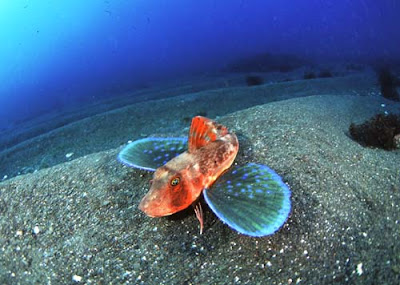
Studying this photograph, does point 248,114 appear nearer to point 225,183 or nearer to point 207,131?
point 207,131

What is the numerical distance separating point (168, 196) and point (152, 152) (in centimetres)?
98

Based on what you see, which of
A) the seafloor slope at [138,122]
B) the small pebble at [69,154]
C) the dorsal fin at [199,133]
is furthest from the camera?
the seafloor slope at [138,122]

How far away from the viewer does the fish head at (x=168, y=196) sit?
229 centimetres

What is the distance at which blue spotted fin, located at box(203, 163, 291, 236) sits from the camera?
2.04m

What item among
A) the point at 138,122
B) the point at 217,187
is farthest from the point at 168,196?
the point at 138,122

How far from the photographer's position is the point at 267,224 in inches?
80.5

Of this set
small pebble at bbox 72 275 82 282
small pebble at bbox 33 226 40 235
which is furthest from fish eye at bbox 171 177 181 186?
small pebble at bbox 33 226 40 235

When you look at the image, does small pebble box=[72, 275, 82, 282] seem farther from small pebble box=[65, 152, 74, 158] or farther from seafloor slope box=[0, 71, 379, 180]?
small pebble box=[65, 152, 74, 158]

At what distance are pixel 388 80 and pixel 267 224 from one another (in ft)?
40.3

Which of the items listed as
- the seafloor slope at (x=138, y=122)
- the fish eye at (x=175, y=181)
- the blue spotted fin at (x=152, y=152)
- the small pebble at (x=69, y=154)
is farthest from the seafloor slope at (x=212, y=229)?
the small pebble at (x=69, y=154)

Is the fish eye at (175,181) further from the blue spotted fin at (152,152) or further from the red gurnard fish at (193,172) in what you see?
the blue spotted fin at (152,152)

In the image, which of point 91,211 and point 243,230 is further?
point 91,211

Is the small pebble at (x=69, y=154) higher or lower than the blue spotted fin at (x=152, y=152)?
lower

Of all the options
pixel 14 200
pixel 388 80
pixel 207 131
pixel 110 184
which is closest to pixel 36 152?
pixel 14 200
